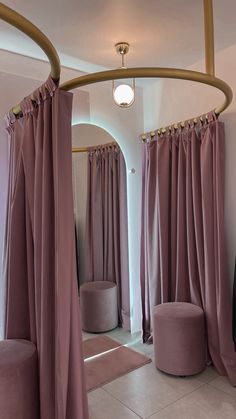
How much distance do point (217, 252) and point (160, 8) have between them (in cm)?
168

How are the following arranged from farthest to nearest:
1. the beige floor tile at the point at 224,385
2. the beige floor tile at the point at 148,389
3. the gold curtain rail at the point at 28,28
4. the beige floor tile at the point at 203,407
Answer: the beige floor tile at the point at 224,385 → the beige floor tile at the point at 148,389 → the beige floor tile at the point at 203,407 → the gold curtain rail at the point at 28,28

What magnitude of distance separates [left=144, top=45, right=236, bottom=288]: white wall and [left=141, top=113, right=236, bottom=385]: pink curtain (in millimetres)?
115

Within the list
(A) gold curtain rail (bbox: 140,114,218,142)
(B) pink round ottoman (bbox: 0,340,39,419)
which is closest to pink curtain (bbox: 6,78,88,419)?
(B) pink round ottoman (bbox: 0,340,39,419)

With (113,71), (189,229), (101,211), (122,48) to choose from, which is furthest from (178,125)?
(113,71)

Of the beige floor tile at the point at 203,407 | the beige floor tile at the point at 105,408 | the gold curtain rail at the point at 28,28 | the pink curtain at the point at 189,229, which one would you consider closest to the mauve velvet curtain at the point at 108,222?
the pink curtain at the point at 189,229

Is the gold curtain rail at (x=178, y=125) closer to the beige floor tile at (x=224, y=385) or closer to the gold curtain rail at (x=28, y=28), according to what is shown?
the gold curtain rail at (x=28, y=28)

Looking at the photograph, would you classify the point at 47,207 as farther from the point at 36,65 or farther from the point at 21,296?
the point at 36,65

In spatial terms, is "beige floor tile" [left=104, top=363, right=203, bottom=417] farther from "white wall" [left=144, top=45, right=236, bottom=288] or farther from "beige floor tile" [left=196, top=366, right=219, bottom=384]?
"white wall" [left=144, top=45, right=236, bottom=288]

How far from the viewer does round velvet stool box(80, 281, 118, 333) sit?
2945 mm

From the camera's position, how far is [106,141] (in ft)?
10.2

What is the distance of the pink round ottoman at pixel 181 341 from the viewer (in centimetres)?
239

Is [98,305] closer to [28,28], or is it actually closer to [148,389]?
[148,389]

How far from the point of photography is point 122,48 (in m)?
2.31

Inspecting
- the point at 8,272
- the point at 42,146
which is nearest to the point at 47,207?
the point at 42,146
